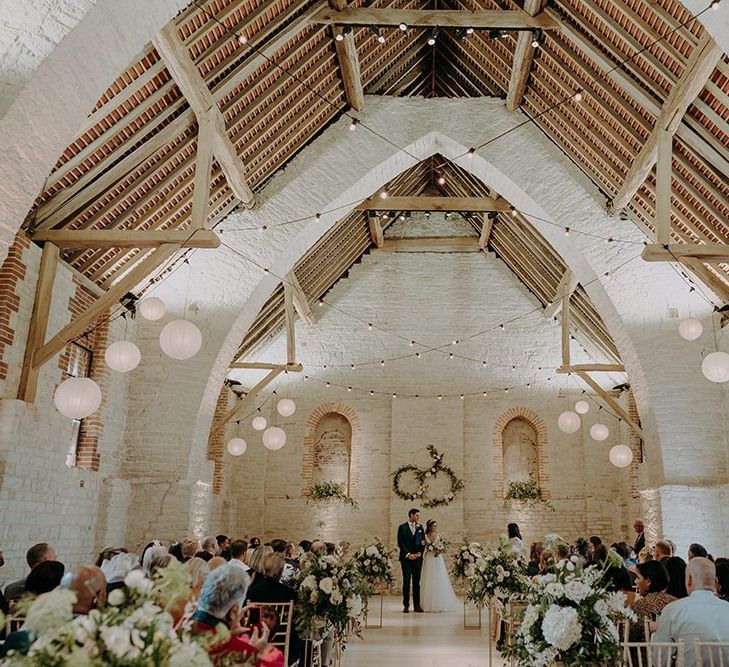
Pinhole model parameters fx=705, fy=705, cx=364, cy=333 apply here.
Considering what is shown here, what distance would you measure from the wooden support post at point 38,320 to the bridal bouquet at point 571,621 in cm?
552

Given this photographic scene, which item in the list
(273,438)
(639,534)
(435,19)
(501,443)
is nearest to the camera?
(435,19)

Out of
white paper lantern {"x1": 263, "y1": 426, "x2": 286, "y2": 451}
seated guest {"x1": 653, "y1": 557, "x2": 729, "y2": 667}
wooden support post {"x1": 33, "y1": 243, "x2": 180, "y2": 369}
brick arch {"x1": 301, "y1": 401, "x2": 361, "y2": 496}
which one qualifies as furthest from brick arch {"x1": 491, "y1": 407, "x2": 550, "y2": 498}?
seated guest {"x1": 653, "y1": 557, "x2": 729, "y2": 667}

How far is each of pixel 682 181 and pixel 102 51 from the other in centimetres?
656

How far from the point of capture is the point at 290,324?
11938mm

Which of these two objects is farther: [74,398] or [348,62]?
[348,62]

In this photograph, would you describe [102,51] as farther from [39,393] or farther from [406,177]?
[406,177]

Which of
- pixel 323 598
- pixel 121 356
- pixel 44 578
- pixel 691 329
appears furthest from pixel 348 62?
pixel 44 578

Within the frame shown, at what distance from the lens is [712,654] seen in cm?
324

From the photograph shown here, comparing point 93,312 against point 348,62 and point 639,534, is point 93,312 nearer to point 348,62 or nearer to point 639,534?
point 348,62

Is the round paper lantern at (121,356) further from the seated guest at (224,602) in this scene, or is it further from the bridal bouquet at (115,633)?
the bridal bouquet at (115,633)

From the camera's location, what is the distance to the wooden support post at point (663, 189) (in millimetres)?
7234

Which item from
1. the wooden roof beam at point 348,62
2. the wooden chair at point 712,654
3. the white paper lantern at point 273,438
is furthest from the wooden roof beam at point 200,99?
the wooden chair at point 712,654

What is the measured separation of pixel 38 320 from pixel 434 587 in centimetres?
686

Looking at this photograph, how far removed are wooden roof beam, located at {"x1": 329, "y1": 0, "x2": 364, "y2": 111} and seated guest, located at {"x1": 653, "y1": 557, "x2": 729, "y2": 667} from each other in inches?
280
